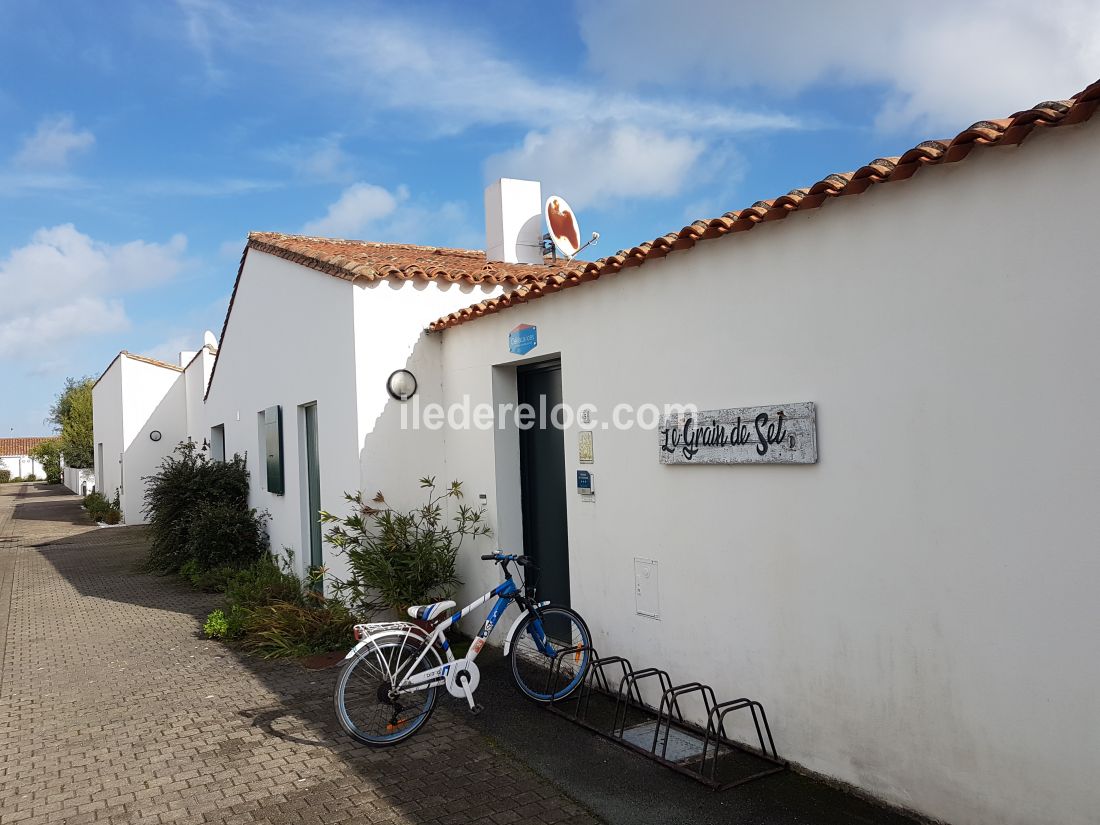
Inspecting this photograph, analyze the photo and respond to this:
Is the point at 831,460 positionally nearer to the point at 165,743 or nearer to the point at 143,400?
the point at 165,743

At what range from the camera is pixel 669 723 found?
184 inches

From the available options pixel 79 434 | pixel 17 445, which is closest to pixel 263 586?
pixel 79 434

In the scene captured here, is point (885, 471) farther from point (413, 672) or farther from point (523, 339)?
point (523, 339)

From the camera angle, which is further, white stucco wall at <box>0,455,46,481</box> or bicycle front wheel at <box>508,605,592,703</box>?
white stucco wall at <box>0,455,46,481</box>

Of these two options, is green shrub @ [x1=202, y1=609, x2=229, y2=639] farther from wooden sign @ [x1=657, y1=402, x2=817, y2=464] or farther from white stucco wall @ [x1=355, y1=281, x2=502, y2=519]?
wooden sign @ [x1=657, y1=402, x2=817, y2=464]

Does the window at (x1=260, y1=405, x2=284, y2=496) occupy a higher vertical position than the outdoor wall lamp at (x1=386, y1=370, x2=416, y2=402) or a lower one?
lower

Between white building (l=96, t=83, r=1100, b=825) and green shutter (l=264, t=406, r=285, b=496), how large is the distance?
4.81 m

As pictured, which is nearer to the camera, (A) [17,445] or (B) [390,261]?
(B) [390,261]

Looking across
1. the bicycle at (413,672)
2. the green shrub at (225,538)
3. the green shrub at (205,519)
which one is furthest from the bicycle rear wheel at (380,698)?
the green shrub at (205,519)

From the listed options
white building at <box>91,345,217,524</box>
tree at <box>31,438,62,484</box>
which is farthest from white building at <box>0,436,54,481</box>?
white building at <box>91,345,217,524</box>

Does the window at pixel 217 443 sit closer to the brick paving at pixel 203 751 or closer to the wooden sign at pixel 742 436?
the brick paving at pixel 203 751

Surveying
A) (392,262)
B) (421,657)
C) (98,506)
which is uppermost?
(392,262)

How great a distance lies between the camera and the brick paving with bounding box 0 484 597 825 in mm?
4113

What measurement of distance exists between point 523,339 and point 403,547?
2190 millimetres
